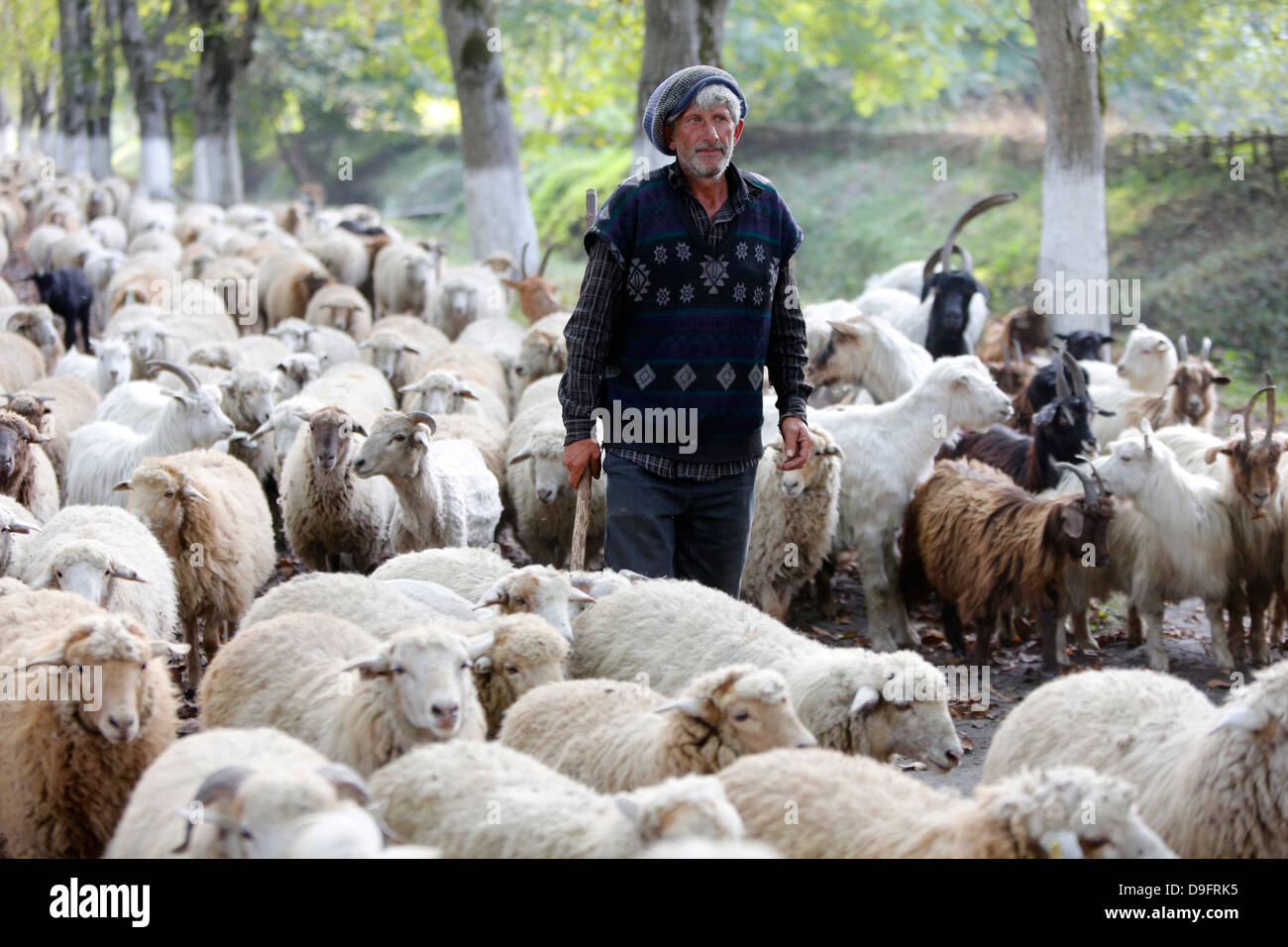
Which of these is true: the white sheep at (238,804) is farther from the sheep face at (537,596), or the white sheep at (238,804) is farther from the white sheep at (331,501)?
the white sheep at (331,501)

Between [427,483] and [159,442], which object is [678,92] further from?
[159,442]

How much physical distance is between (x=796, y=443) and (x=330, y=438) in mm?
3033

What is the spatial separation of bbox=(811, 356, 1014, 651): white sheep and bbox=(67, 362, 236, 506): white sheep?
3604mm

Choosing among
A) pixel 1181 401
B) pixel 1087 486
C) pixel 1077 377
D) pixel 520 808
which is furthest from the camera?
pixel 1181 401

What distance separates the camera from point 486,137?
1446cm

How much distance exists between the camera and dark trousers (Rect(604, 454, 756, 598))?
186 inches

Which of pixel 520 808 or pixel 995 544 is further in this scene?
pixel 995 544

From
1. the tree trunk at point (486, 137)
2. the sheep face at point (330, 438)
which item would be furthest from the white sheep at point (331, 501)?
the tree trunk at point (486, 137)

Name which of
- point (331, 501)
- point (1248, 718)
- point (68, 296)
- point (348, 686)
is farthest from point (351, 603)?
point (68, 296)

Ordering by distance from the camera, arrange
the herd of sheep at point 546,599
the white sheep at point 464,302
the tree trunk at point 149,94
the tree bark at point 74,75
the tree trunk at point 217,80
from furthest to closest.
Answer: the tree bark at point 74,75
the tree trunk at point 149,94
the tree trunk at point 217,80
the white sheep at point 464,302
the herd of sheep at point 546,599

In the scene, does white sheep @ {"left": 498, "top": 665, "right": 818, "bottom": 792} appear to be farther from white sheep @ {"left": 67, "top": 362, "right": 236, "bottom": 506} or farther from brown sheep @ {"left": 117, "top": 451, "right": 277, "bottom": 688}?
white sheep @ {"left": 67, "top": 362, "right": 236, "bottom": 506}

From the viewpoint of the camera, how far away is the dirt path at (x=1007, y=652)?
5.95 meters

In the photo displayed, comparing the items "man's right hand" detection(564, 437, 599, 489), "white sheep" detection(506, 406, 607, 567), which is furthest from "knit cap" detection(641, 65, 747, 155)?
"white sheep" detection(506, 406, 607, 567)
